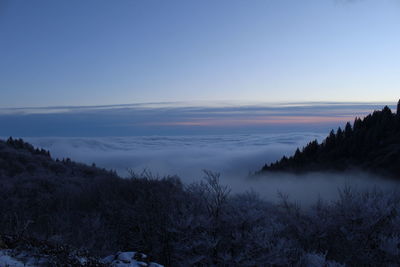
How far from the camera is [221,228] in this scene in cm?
2145

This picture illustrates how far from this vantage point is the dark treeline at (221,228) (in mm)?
18203

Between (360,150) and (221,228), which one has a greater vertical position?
(221,228)

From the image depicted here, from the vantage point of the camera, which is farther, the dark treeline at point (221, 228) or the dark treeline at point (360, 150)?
the dark treeline at point (360, 150)

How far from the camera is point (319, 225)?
21.7 meters

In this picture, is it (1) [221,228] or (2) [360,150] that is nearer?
(1) [221,228]

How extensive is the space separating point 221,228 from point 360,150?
6921 centimetres

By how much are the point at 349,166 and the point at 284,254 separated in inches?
2619

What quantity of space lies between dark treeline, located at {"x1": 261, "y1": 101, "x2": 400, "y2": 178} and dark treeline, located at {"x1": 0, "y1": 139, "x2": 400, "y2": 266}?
47.3 meters

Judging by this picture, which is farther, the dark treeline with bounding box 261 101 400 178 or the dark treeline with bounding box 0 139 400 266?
the dark treeline with bounding box 261 101 400 178

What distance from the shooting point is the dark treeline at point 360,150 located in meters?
68.1

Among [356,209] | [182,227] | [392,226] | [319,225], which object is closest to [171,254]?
[182,227]

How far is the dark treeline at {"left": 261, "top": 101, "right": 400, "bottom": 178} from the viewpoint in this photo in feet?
223

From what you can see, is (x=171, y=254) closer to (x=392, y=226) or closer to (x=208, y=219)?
(x=208, y=219)

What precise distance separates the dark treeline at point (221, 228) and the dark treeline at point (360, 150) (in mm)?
47332
